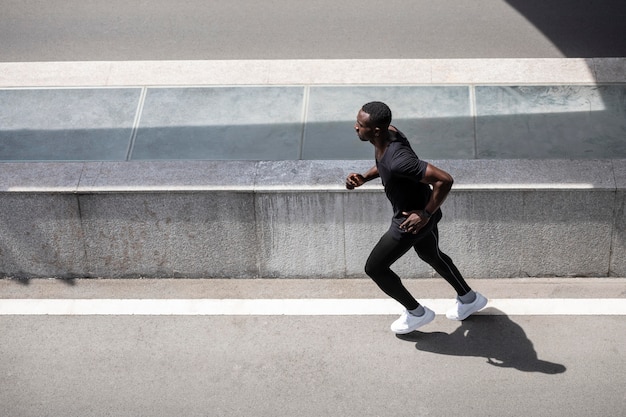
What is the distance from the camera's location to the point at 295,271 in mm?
6828

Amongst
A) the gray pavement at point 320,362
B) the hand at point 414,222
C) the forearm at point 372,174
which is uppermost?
the forearm at point 372,174

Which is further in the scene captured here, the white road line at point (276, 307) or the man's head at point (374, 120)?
the white road line at point (276, 307)

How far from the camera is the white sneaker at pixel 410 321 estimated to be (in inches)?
239

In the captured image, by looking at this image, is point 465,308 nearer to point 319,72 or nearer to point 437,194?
point 437,194

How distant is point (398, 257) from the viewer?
5.67 metres

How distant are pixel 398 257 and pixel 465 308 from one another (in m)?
0.84

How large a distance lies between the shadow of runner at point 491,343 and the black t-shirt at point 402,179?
98 cm

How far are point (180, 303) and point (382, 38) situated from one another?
473cm

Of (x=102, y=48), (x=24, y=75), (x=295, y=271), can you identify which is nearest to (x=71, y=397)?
(x=295, y=271)

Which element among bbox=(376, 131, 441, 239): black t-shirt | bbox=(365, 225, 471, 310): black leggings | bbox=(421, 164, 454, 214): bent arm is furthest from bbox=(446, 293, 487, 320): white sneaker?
bbox=(421, 164, 454, 214): bent arm

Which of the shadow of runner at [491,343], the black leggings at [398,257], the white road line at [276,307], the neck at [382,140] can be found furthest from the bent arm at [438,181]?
the white road line at [276,307]

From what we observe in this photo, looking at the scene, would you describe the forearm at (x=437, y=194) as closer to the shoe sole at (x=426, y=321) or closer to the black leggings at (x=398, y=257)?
the black leggings at (x=398, y=257)

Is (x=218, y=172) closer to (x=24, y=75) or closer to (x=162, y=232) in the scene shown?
(x=162, y=232)

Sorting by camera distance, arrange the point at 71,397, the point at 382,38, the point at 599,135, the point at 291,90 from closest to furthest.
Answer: the point at 71,397 → the point at 599,135 → the point at 291,90 → the point at 382,38
